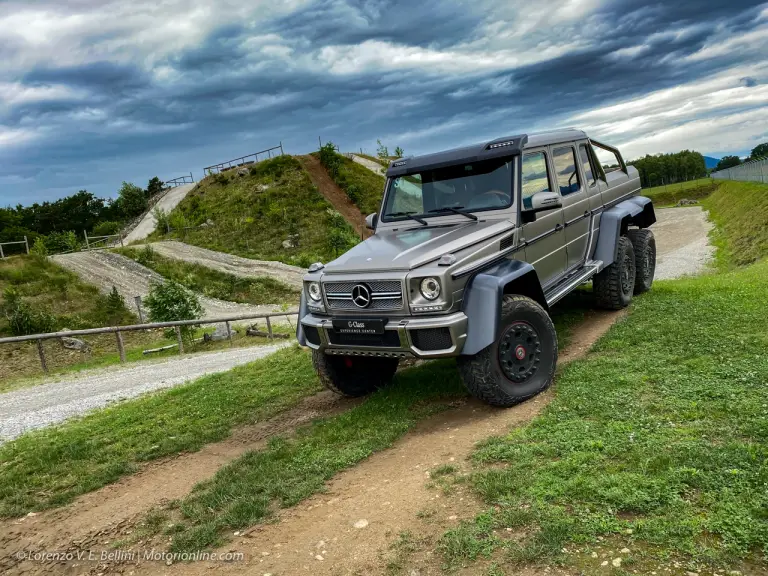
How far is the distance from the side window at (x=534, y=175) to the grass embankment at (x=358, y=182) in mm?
45945

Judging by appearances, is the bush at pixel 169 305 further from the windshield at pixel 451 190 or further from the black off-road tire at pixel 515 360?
the black off-road tire at pixel 515 360

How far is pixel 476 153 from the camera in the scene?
6.54 m

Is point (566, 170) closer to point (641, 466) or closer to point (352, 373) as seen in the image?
point (352, 373)

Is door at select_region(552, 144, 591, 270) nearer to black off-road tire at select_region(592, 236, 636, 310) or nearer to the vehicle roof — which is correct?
the vehicle roof

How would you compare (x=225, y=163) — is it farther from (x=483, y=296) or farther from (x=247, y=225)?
(x=483, y=296)

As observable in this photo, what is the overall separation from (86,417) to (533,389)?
670 centimetres

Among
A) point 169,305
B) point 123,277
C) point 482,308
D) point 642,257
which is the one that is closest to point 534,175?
point 482,308

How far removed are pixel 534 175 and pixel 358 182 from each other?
176ft

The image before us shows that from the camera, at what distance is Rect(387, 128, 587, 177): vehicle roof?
646cm

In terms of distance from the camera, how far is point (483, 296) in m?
5.33

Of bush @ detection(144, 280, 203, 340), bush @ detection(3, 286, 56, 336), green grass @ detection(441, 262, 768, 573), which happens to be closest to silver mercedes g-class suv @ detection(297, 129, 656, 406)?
green grass @ detection(441, 262, 768, 573)

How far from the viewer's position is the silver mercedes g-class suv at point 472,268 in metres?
5.29

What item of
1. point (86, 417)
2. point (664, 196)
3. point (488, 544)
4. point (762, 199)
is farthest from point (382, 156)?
point (488, 544)

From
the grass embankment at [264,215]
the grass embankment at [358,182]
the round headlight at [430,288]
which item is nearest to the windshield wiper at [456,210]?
the round headlight at [430,288]
